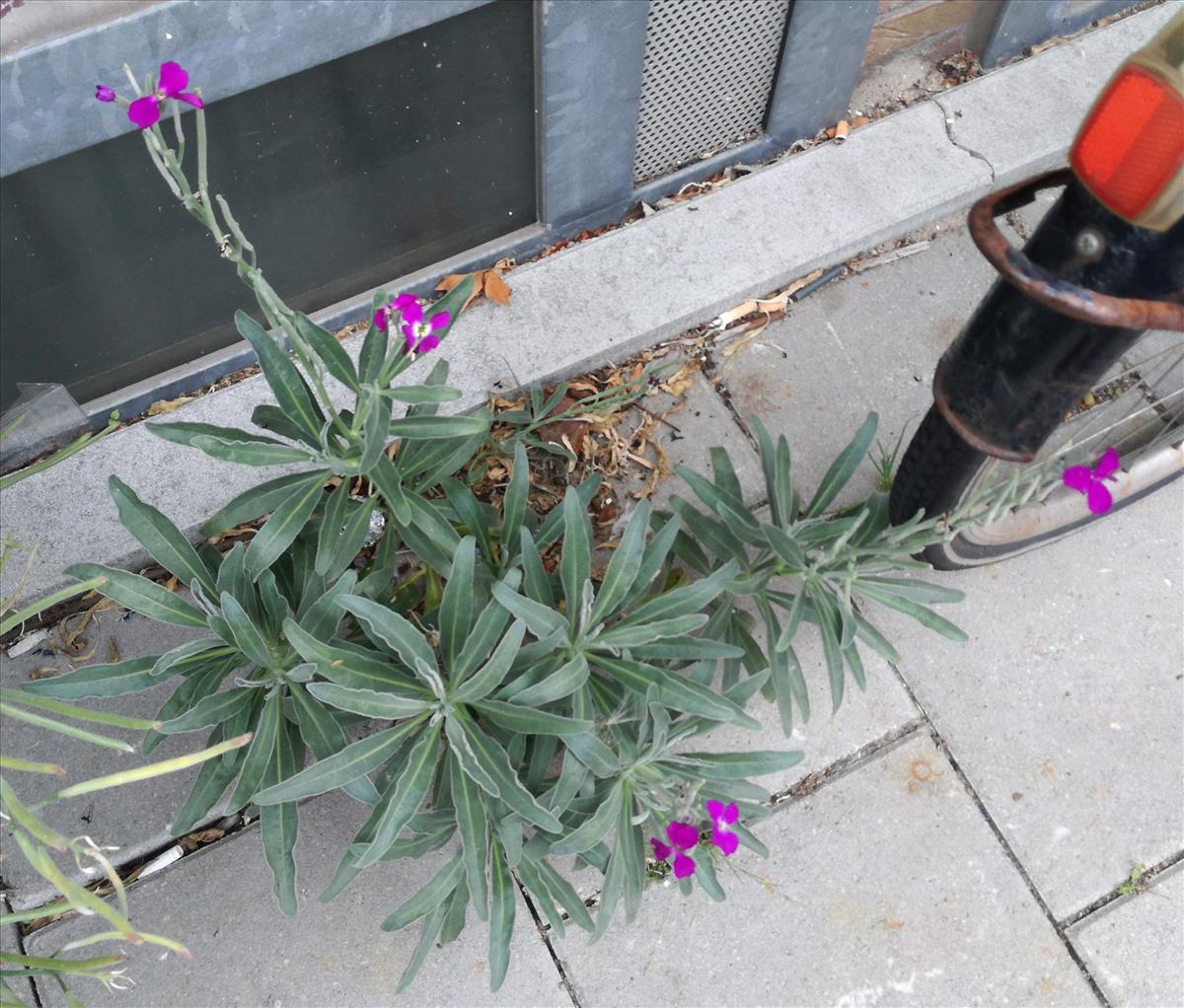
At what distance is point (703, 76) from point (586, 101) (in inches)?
15.5

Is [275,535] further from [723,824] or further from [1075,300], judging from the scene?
[1075,300]

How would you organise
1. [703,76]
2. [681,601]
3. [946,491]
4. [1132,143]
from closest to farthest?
[1132,143]
[681,601]
[946,491]
[703,76]

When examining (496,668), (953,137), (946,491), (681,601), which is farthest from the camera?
(953,137)

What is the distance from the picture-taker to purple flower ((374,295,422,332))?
1728 millimetres

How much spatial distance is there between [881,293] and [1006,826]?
152 centimetres

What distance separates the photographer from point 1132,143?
4.38 ft

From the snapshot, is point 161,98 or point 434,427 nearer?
point 161,98

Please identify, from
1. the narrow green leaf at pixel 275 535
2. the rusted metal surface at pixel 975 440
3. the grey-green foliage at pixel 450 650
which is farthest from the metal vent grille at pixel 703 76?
the narrow green leaf at pixel 275 535

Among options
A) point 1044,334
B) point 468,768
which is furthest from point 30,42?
point 1044,334

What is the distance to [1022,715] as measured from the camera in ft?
8.90

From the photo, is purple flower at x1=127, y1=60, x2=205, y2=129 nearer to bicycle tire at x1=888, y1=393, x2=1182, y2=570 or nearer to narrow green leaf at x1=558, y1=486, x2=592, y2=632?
narrow green leaf at x1=558, y1=486, x2=592, y2=632

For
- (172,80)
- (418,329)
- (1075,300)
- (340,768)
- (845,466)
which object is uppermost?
(172,80)

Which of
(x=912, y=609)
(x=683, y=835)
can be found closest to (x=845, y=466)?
(x=912, y=609)

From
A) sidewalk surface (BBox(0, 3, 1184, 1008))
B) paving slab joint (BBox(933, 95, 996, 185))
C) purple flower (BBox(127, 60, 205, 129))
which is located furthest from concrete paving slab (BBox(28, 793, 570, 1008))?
paving slab joint (BBox(933, 95, 996, 185))
